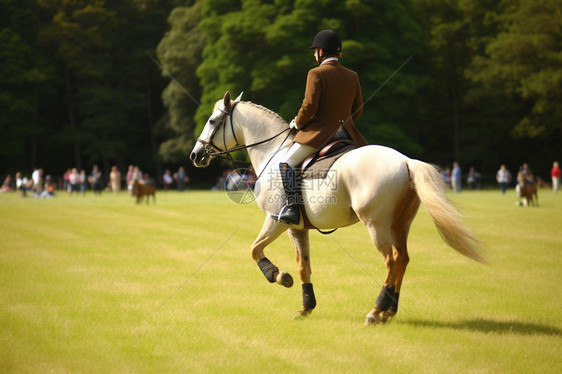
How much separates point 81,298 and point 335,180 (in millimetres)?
4207

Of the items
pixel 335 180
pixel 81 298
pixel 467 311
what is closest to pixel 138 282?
pixel 81 298

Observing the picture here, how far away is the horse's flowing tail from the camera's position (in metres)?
6.94

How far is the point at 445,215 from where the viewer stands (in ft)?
22.8

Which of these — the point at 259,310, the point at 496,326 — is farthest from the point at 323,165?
the point at 496,326

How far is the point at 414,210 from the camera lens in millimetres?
7762

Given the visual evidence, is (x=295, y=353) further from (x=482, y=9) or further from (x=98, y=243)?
(x=482, y=9)

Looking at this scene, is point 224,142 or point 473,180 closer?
point 224,142

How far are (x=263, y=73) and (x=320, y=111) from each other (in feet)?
113

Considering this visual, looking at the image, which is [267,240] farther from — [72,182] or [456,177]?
[72,182]

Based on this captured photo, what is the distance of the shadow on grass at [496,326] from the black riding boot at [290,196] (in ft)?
6.17

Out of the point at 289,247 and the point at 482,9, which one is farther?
the point at 482,9

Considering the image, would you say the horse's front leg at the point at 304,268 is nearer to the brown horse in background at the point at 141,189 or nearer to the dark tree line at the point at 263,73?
the brown horse in background at the point at 141,189

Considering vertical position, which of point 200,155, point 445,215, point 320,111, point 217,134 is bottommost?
point 445,215

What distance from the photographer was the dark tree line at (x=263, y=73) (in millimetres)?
41312
